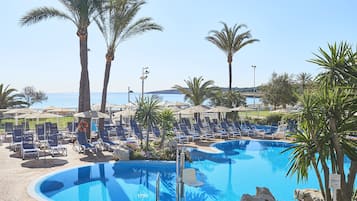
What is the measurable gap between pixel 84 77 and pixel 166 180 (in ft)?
29.8

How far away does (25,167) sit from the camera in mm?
11672

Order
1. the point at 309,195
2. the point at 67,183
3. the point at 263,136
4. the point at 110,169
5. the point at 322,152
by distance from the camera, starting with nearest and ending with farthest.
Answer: the point at 322,152, the point at 309,195, the point at 67,183, the point at 110,169, the point at 263,136

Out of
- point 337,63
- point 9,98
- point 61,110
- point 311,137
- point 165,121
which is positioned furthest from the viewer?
point 9,98

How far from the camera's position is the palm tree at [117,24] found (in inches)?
726

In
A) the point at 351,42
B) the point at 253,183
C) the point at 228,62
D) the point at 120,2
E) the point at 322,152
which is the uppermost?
the point at 120,2

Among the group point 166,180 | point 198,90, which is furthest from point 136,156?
point 198,90

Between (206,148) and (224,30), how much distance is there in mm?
13993

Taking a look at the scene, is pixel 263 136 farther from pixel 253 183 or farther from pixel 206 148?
pixel 253 183

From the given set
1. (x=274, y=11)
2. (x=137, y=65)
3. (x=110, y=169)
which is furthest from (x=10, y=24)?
(x=137, y=65)

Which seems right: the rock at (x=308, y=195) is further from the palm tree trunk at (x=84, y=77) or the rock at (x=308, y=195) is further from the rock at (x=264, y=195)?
the palm tree trunk at (x=84, y=77)

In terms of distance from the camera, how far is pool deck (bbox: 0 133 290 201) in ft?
28.8

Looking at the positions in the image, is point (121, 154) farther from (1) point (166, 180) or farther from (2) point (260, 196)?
(2) point (260, 196)

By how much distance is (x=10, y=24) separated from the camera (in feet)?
56.6

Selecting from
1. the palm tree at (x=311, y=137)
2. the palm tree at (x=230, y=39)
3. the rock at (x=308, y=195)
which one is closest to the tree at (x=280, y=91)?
the palm tree at (x=230, y=39)
